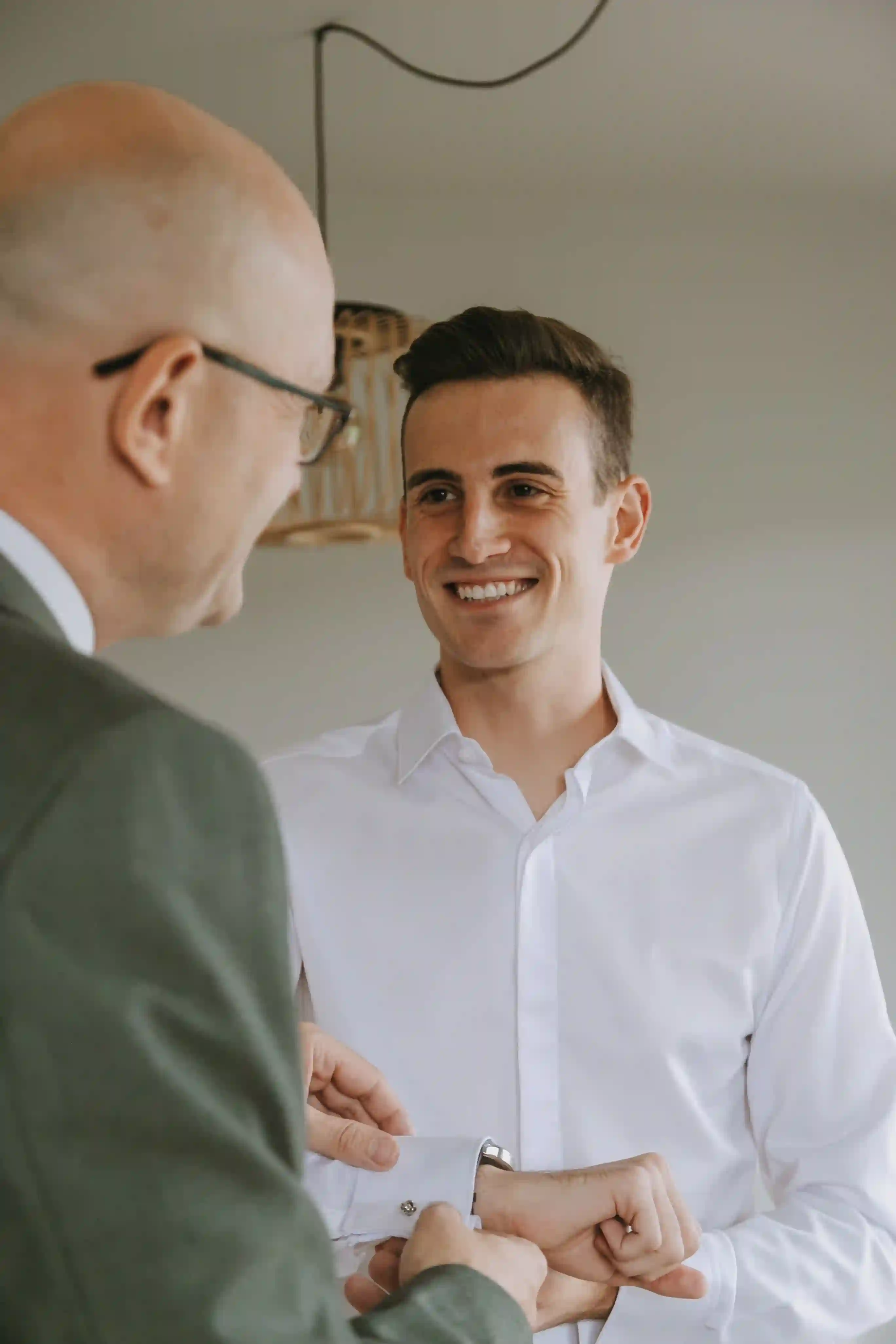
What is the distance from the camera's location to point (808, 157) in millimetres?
3902

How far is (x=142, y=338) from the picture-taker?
820 millimetres

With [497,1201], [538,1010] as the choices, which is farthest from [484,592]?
[497,1201]

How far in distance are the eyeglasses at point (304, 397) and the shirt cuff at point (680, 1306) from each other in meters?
0.98

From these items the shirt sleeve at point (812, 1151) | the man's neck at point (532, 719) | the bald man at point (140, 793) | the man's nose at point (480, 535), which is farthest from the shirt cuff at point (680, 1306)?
the man's nose at point (480, 535)

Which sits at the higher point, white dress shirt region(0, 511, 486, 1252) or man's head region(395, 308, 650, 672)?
man's head region(395, 308, 650, 672)

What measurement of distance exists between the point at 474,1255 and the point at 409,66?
2916 millimetres

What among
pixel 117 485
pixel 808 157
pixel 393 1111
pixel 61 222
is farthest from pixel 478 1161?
pixel 808 157

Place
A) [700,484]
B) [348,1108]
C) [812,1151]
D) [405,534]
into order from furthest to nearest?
[700,484] → [405,534] → [812,1151] → [348,1108]

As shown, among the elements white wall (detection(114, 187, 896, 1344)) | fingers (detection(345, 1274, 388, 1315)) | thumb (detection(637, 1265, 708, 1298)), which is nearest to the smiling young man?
thumb (detection(637, 1265, 708, 1298))

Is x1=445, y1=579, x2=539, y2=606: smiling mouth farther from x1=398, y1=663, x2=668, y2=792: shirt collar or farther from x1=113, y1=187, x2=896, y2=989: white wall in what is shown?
x1=113, y1=187, x2=896, y2=989: white wall

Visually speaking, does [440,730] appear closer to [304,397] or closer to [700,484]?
[304,397]

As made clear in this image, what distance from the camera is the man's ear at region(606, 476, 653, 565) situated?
1.96 metres

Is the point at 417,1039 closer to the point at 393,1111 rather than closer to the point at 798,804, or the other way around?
the point at 393,1111

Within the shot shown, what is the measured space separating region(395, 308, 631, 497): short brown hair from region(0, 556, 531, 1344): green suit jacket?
1247 mm
